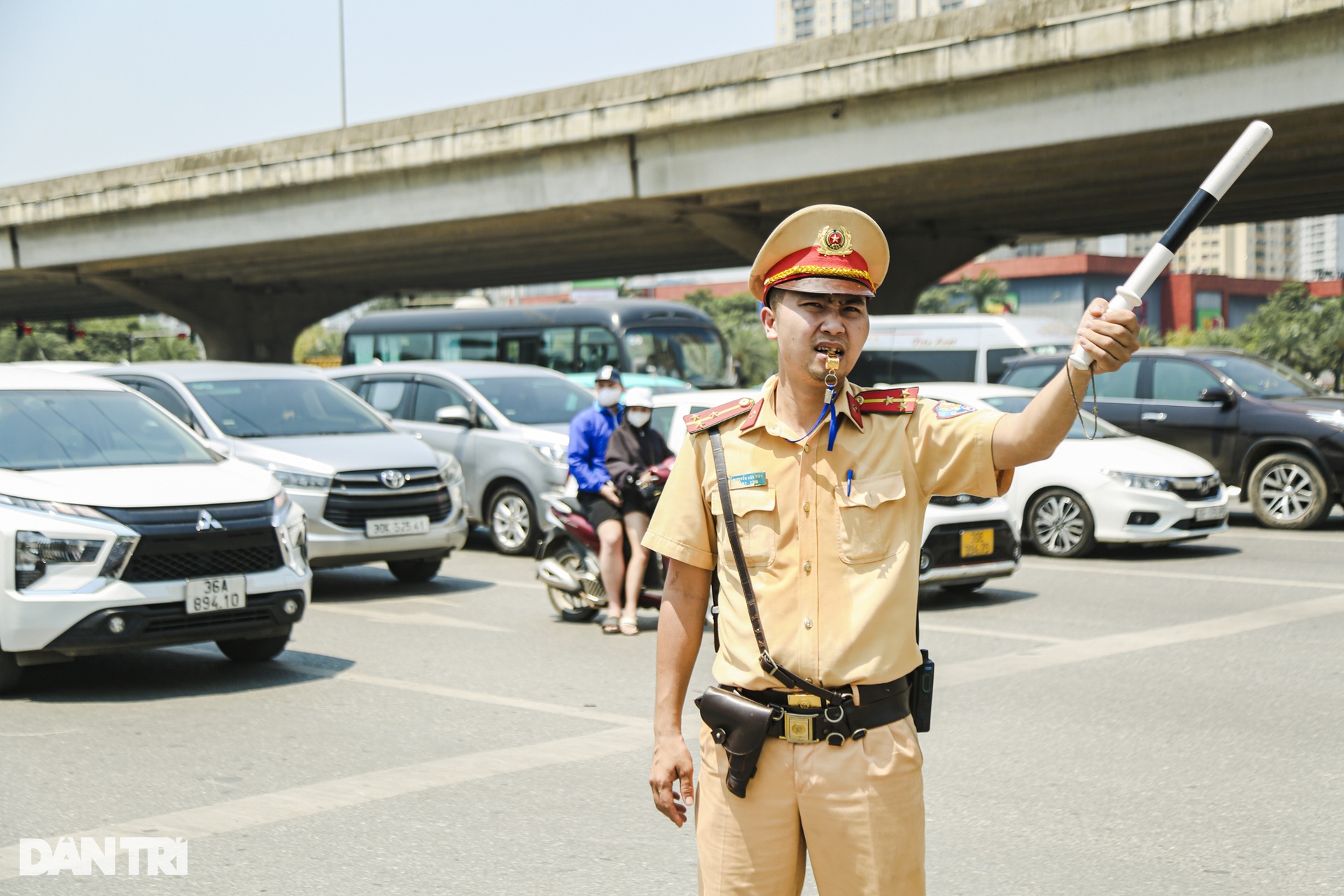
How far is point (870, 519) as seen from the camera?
2.70 meters

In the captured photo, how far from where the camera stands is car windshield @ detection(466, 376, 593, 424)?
45.9ft

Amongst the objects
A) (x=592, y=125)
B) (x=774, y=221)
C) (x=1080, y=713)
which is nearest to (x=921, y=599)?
(x=1080, y=713)

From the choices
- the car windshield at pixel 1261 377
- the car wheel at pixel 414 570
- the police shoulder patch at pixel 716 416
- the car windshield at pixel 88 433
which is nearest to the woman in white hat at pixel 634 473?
the car windshield at pixel 88 433

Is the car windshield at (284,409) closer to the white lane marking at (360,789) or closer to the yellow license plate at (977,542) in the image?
the yellow license plate at (977,542)

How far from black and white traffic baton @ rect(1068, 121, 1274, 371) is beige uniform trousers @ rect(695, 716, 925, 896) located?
82cm

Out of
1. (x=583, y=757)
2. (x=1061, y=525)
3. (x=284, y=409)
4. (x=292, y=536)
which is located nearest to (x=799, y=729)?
(x=583, y=757)

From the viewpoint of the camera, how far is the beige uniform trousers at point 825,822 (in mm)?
2576

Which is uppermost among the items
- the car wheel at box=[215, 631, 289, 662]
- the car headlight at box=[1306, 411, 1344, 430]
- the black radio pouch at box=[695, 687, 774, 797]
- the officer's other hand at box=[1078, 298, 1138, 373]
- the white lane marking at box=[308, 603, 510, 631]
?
the officer's other hand at box=[1078, 298, 1138, 373]

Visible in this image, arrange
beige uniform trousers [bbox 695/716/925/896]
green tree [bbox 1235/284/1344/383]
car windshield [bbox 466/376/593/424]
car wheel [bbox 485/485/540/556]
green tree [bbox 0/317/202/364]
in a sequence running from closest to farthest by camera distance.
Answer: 1. beige uniform trousers [bbox 695/716/925/896]
2. car wheel [bbox 485/485/540/556]
3. car windshield [bbox 466/376/593/424]
4. green tree [bbox 1235/284/1344/383]
5. green tree [bbox 0/317/202/364]

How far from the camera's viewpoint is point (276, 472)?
1080 cm

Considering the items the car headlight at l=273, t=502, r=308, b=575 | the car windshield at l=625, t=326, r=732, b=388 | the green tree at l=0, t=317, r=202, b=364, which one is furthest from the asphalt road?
the green tree at l=0, t=317, r=202, b=364

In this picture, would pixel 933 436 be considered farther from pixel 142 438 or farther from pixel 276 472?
pixel 276 472

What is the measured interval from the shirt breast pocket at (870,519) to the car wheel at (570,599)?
6.76 metres

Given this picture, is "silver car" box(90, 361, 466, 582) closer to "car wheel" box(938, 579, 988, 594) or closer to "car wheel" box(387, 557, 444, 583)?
"car wheel" box(387, 557, 444, 583)
